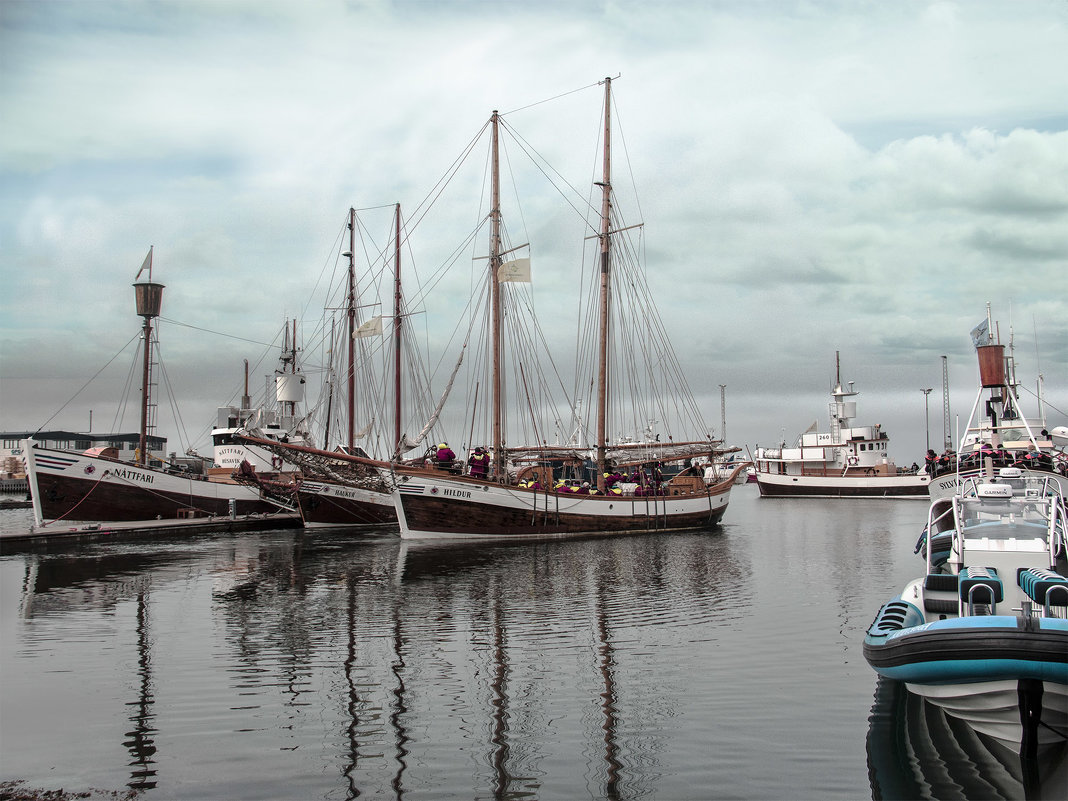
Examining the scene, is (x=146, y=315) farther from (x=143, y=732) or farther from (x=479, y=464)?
(x=143, y=732)

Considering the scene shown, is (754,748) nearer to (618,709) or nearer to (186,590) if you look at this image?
(618,709)

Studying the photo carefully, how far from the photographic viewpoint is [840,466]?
99.1 m

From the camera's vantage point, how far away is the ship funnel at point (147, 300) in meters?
48.9

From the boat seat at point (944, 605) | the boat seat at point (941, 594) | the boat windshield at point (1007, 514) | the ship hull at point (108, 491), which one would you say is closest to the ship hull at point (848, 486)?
the ship hull at point (108, 491)

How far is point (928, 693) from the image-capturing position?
399 inches

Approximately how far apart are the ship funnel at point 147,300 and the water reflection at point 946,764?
46925 mm

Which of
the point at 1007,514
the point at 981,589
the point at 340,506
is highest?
the point at 1007,514

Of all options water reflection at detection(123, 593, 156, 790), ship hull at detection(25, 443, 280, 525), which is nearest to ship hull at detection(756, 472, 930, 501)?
ship hull at detection(25, 443, 280, 525)

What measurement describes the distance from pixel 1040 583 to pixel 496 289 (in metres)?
34.7

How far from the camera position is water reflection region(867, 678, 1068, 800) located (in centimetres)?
905

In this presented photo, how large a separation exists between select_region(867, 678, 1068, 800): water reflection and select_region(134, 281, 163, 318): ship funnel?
46.9 m

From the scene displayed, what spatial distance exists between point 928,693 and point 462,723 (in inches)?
228

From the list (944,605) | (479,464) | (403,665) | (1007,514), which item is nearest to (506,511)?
(479,464)

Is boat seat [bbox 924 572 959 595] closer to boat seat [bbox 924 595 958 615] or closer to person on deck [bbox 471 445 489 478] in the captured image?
boat seat [bbox 924 595 958 615]
